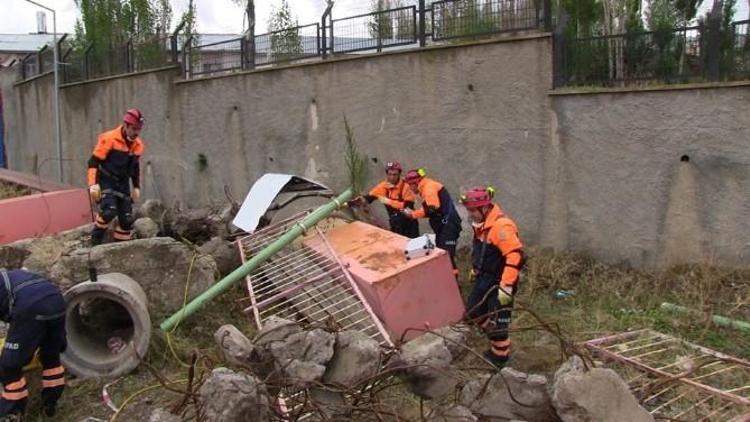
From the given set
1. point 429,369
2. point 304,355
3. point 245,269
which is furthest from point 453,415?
point 245,269

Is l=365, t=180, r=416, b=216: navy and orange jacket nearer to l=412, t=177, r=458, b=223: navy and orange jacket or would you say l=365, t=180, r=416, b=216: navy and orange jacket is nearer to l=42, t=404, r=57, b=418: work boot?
l=412, t=177, r=458, b=223: navy and orange jacket

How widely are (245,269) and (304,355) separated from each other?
2411mm

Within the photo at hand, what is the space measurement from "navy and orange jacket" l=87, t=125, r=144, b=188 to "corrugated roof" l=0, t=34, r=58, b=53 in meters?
32.8

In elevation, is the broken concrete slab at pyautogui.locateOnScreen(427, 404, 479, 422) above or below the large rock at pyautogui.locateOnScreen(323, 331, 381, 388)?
below

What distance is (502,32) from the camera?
27.0 feet

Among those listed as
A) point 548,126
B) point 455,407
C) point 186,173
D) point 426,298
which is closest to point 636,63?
point 548,126

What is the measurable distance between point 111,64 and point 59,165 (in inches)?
151

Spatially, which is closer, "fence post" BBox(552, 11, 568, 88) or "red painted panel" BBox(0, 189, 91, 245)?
"fence post" BBox(552, 11, 568, 88)

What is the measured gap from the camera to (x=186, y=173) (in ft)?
42.8

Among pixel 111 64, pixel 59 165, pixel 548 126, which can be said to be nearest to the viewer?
pixel 548 126

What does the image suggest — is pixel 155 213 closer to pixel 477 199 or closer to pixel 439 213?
pixel 439 213

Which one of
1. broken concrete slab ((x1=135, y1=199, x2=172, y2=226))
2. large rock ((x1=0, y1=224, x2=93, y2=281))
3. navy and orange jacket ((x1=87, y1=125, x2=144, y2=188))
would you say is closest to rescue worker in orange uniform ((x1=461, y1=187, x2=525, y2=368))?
large rock ((x1=0, y1=224, x2=93, y2=281))

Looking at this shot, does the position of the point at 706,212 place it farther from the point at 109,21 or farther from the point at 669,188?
the point at 109,21

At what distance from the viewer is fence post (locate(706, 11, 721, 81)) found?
673 cm
